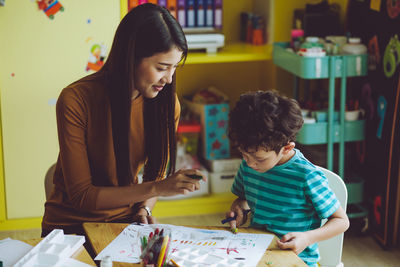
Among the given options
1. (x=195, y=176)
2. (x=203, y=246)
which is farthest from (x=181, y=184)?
(x=203, y=246)

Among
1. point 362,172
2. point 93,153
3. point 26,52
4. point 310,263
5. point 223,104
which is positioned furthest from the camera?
point 223,104

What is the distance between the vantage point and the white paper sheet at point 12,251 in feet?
4.56

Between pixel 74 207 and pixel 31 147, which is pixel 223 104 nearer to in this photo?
pixel 31 147

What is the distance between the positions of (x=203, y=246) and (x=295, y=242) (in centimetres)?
24

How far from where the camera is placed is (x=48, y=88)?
292 centimetres

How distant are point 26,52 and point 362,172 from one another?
1.88 m

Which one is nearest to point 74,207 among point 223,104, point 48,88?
point 48,88

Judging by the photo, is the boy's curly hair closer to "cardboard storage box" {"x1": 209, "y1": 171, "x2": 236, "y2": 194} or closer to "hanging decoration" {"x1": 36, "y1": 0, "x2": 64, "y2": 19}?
"hanging decoration" {"x1": 36, "y1": 0, "x2": 64, "y2": 19}

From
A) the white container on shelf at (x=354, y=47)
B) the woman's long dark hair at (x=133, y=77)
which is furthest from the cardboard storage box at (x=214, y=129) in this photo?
the woman's long dark hair at (x=133, y=77)

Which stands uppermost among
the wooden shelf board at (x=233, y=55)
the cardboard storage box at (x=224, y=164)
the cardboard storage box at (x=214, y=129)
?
the wooden shelf board at (x=233, y=55)

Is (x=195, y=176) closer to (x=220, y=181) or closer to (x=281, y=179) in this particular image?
(x=281, y=179)

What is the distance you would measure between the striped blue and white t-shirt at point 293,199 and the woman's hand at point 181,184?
185 mm

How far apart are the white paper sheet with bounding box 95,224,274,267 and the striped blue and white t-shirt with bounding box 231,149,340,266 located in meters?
0.08

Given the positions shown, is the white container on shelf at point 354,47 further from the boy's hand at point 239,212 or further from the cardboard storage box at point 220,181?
the boy's hand at point 239,212
